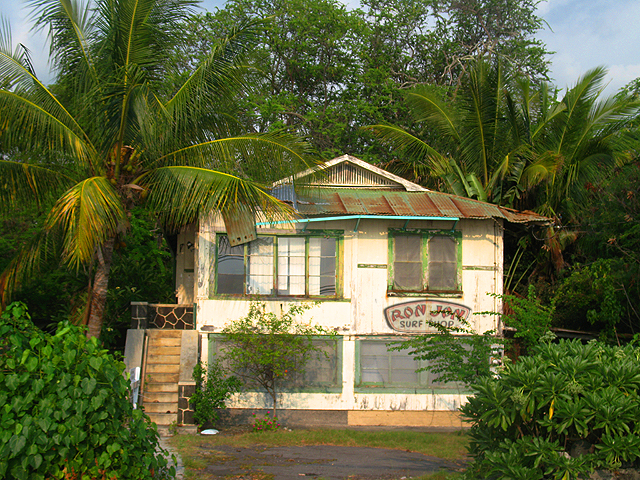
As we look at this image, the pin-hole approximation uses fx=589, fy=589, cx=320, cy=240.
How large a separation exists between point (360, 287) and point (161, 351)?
4.92m

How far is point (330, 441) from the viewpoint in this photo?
11.3m

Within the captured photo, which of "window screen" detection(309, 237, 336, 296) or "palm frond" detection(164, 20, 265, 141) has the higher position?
"palm frond" detection(164, 20, 265, 141)

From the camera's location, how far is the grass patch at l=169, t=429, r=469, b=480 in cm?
1006

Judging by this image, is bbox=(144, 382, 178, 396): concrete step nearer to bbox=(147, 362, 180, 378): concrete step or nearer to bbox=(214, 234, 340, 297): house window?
bbox=(147, 362, 180, 378): concrete step

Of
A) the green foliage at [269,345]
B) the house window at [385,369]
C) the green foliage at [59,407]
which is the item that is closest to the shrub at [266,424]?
the green foliage at [269,345]

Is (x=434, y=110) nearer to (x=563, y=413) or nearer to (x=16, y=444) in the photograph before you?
(x=563, y=413)

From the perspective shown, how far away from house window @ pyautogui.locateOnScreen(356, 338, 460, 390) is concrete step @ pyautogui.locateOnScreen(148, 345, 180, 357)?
430cm

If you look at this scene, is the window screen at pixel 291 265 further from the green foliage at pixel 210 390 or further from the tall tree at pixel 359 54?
the tall tree at pixel 359 54

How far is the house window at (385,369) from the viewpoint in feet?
43.9

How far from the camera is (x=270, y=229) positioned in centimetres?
1334

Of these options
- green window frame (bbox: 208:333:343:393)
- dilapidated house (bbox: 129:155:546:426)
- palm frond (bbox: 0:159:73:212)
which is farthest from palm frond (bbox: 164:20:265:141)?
green window frame (bbox: 208:333:343:393)

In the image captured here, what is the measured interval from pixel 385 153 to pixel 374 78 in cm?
308

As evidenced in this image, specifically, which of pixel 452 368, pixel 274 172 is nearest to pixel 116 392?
pixel 452 368

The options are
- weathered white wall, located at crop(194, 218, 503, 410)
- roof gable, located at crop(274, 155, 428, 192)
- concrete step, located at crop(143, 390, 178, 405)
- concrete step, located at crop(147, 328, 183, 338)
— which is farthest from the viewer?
roof gable, located at crop(274, 155, 428, 192)
